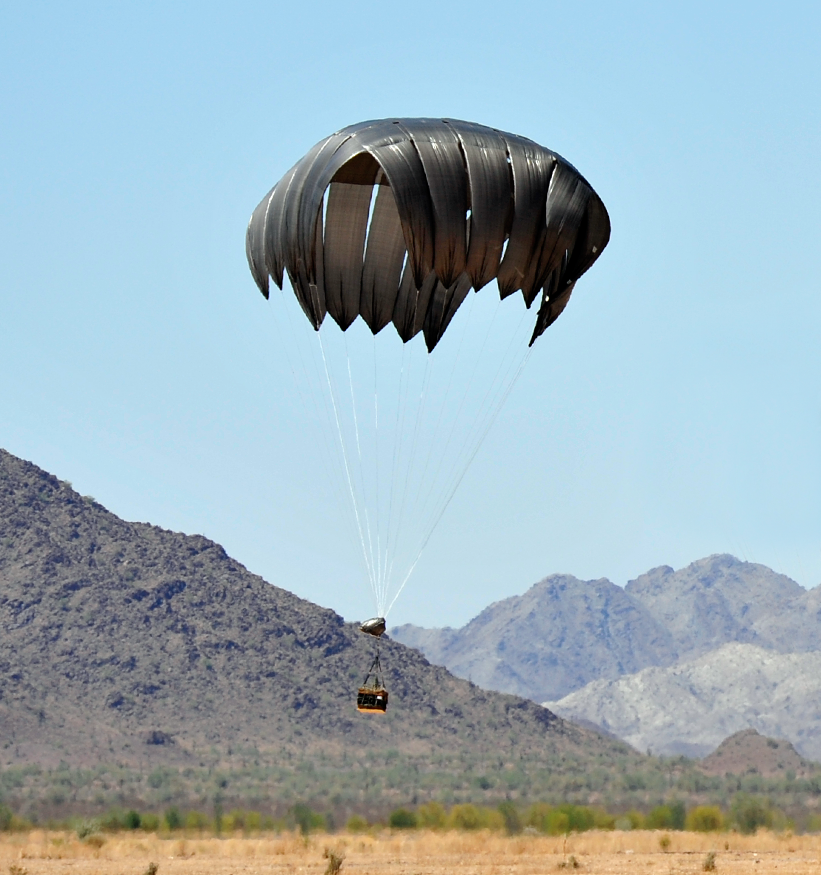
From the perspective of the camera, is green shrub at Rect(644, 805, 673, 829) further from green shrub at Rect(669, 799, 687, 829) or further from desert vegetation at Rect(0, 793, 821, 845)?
green shrub at Rect(669, 799, 687, 829)

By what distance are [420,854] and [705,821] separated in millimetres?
19604

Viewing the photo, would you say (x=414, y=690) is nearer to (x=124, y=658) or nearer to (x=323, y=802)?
(x=124, y=658)

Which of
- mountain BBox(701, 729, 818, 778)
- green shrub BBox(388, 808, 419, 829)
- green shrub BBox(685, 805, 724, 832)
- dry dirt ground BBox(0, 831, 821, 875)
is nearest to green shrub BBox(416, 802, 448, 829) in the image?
green shrub BBox(388, 808, 419, 829)

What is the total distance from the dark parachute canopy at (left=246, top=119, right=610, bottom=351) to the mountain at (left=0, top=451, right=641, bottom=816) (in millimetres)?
71991

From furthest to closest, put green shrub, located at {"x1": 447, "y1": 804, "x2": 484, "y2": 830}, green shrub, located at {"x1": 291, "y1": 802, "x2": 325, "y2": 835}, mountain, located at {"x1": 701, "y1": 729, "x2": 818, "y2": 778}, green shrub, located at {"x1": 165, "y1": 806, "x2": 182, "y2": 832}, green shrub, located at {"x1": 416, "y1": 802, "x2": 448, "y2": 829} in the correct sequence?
mountain, located at {"x1": 701, "y1": 729, "x2": 818, "y2": 778} → green shrub, located at {"x1": 165, "y1": 806, "x2": 182, "y2": 832} → green shrub, located at {"x1": 416, "y1": 802, "x2": 448, "y2": 829} → green shrub, located at {"x1": 291, "y1": 802, "x2": 325, "y2": 835} → green shrub, located at {"x1": 447, "y1": 804, "x2": 484, "y2": 830}

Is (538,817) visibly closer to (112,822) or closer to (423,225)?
(112,822)

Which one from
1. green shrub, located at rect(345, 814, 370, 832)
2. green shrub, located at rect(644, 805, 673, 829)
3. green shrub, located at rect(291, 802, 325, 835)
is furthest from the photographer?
green shrub, located at rect(644, 805, 673, 829)

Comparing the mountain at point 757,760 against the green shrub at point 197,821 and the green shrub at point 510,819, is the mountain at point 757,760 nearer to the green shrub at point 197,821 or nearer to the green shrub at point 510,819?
the green shrub at point 510,819

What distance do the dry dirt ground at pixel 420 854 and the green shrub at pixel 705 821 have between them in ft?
18.6

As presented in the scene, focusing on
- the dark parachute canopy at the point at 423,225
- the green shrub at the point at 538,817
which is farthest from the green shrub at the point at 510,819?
the dark parachute canopy at the point at 423,225

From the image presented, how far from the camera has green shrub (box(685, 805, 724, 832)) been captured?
6628 cm

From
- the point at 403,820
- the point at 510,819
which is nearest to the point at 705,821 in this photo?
the point at 510,819

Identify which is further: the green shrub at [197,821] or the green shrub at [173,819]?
the green shrub at [197,821]

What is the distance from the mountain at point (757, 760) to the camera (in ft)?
415
